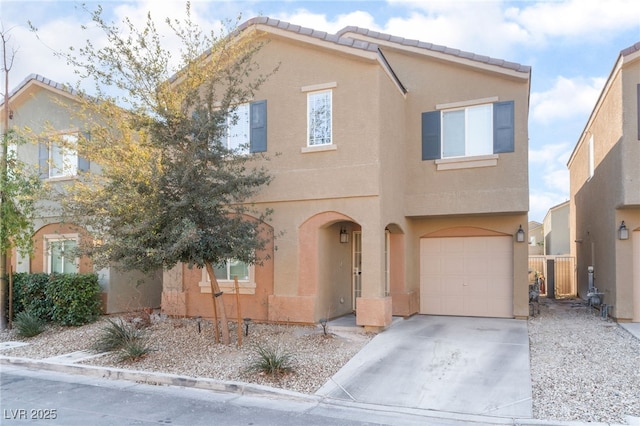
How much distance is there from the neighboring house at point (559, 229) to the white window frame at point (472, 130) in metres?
17.1

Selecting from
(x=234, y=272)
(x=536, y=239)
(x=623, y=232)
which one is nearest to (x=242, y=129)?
(x=234, y=272)

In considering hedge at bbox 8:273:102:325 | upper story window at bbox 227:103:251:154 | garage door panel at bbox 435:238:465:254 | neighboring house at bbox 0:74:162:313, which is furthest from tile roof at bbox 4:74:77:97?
garage door panel at bbox 435:238:465:254

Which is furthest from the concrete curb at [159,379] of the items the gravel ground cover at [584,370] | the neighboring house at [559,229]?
the neighboring house at [559,229]

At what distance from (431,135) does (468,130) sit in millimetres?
936

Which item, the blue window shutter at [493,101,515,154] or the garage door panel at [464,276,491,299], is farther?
the garage door panel at [464,276,491,299]

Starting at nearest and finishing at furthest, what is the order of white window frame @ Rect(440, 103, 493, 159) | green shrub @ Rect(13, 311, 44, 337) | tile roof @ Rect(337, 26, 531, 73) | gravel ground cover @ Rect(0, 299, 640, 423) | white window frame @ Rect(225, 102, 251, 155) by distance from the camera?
gravel ground cover @ Rect(0, 299, 640, 423)
green shrub @ Rect(13, 311, 44, 337)
tile roof @ Rect(337, 26, 531, 73)
white window frame @ Rect(225, 102, 251, 155)
white window frame @ Rect(440, 103, 493, 159)

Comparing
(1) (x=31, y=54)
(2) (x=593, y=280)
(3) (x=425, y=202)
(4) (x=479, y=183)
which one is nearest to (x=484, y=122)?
(4) (x=479, y=183)

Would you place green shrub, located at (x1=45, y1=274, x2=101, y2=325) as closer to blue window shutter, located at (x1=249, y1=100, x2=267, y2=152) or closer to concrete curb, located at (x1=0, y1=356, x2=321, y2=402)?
concrete curb, located at (x1=0, y1=356, x2=321, y2=402)

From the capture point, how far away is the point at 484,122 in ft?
42.4

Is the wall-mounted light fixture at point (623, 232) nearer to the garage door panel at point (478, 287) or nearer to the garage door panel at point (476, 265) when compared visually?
the garage door panel at point (476, 265)

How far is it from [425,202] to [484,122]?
8.24 feet

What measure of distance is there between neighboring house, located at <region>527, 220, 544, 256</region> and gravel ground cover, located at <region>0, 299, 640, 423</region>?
21.7 m

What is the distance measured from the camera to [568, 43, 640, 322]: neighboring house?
11.8 metres

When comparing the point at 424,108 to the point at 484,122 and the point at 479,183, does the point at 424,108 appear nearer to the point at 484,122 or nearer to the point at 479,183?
the point at 484,122
